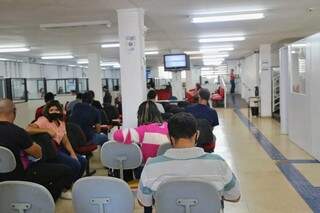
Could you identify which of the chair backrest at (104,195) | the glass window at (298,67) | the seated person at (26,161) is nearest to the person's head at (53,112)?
the seated person at (26,161)

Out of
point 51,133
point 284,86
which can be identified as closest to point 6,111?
point 51,133

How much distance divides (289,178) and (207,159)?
358cm

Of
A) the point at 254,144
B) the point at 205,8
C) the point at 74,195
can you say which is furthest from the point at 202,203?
the point at 254,144

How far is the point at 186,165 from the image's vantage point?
2.13 meters

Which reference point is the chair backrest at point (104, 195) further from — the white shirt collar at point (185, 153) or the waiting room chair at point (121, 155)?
the waiting room chair at point (121, 155)

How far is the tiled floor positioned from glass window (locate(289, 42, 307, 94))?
3.87ft

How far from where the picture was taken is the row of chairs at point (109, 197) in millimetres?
2107

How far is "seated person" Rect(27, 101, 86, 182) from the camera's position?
449 cm

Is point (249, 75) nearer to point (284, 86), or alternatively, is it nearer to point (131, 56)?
point (284, 86)

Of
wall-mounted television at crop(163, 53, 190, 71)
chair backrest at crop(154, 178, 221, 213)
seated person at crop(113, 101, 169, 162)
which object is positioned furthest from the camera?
wall-mounted television at crop(163, 53, 190, 71)

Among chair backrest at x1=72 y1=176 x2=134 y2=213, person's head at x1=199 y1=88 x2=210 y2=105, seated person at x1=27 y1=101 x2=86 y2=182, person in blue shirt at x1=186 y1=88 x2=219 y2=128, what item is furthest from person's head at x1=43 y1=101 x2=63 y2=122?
chair backrest at x1=72 y1=176 x2=134 y2=213

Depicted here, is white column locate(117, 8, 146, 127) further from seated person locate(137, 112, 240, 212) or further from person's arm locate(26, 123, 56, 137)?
seated person locate(137, 112, 240, 212)

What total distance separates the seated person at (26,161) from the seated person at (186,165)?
1.82 m

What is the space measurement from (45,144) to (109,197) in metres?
2.02
